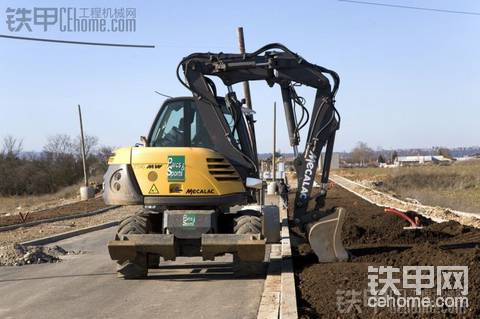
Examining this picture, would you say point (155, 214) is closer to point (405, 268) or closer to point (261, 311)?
point (261, 311)

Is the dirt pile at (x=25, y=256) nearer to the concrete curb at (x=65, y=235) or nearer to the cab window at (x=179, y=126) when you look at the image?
the concrete curb at (x=65, y=235)

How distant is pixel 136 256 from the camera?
9969 mm

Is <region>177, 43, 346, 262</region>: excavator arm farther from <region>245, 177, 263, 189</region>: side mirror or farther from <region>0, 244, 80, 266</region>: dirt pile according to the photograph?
<region>0, 244, 80, 266</region>: dirt pile

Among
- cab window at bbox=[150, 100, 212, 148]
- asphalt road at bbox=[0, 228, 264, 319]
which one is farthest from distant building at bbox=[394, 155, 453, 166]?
cab window at bbox=[150, 100, 212, 148]

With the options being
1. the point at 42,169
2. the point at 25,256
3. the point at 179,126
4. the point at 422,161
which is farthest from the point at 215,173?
the point at 422,161

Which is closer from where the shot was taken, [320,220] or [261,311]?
[261,311]

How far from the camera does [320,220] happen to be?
10312mm

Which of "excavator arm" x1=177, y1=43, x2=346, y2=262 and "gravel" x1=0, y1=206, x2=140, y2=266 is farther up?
"excavator arm" x1=177, y1=43, x2=346, y2=262

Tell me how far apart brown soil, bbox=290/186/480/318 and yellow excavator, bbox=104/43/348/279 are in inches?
30.6

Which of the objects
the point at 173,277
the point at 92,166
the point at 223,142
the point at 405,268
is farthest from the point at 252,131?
the point at 92,166

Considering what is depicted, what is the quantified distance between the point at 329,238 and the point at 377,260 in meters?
0.83

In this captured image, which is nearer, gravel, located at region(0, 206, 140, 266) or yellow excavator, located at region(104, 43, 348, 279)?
yellow excavator, located at region(104, 43, 348, 279)

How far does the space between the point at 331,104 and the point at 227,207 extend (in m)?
2.59

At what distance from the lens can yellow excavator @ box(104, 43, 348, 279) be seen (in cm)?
980
